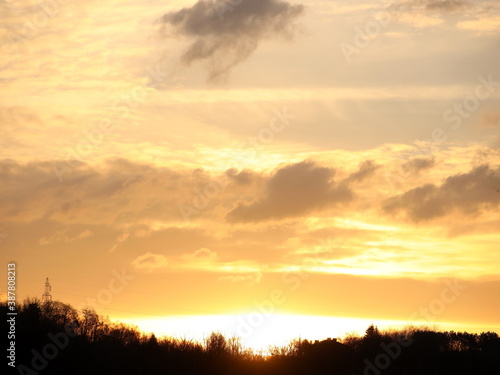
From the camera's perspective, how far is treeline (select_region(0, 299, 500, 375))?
8225 cm

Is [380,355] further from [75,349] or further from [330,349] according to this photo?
[75,349]

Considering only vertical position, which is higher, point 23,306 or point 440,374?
point 23,306

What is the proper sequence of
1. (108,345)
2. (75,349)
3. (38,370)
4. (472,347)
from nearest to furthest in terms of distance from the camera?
(38,370), (75,349), (108,345), (472,347)

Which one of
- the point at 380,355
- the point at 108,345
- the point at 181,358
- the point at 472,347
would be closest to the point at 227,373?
the point at 181,358

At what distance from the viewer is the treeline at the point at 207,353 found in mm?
82250

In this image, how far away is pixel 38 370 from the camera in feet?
249

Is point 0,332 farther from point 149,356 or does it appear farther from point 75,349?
point 149,356

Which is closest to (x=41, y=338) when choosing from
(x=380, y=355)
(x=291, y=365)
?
(x=291, y=365)

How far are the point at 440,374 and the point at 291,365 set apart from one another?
66.8 feet

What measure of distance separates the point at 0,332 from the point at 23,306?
12.9 metres

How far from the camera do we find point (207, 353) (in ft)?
326

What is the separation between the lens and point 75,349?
276 feet

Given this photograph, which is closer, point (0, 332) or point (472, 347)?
point (0, 332)

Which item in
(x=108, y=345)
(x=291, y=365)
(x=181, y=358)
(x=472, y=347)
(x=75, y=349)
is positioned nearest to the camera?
(x=75, y=349)
